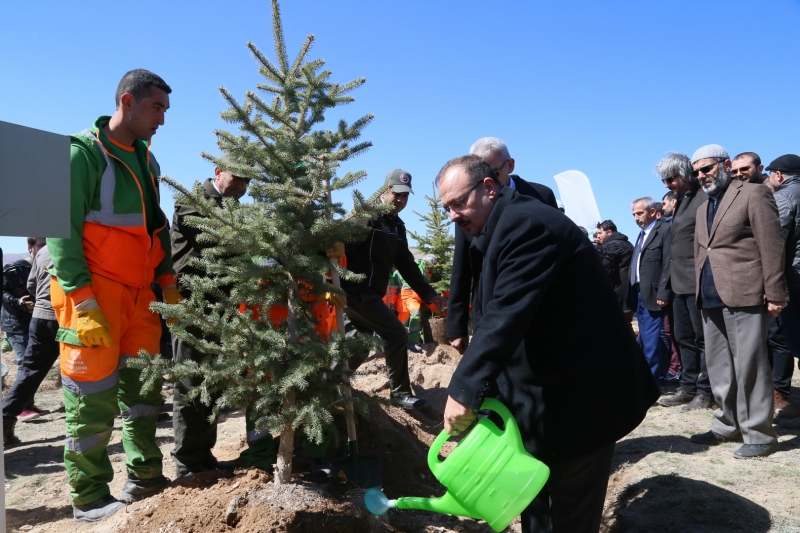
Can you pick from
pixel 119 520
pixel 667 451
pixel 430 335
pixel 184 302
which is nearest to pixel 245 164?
pixel 184 302

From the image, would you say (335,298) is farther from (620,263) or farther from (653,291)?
(620,263)

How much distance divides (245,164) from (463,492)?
215 cm

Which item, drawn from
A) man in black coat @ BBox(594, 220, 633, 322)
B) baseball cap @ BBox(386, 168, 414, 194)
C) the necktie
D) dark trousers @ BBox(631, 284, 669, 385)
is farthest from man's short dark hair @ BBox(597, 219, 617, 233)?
baseball cap @ BBox(386, 168, 414, 194)

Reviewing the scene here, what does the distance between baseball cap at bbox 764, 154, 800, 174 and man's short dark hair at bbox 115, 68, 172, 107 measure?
560 cm

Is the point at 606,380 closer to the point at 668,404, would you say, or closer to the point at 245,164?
the point at 245,164

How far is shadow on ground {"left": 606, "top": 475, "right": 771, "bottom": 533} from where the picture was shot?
Answer: 3.50m

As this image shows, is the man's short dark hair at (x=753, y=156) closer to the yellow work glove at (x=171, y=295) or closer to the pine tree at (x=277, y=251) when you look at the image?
the pine tree at (x=277, y=251)

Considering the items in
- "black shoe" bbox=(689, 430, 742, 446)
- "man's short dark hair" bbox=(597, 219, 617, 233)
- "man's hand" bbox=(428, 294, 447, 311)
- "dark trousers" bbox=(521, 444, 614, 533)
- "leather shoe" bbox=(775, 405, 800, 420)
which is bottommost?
A: "black shoe" bbox=(689, 430, 742, 446)

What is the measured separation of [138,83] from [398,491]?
3.22 meters

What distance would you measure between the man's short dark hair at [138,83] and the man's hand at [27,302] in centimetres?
512

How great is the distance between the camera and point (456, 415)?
2.50 metres

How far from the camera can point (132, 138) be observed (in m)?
3.84

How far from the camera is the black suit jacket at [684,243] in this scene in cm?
588

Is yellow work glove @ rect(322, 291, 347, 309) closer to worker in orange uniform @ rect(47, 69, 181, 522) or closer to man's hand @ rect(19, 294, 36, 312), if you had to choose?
worker in orange uniform @ rect(47, 69, 181, 522)
